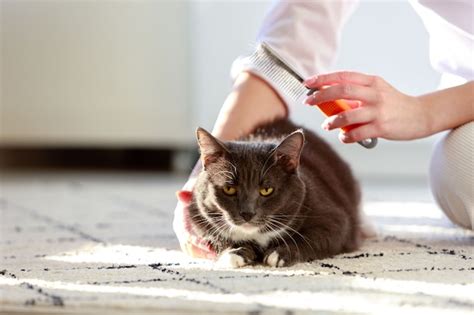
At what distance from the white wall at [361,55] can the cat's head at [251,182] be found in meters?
1.51

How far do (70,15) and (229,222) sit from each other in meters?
2.04

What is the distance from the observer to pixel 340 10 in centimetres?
167

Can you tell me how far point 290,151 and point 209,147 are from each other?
0.13m

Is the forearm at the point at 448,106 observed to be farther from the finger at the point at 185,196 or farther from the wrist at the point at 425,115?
the finger at the point at 185,196

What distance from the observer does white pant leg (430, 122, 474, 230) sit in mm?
1423

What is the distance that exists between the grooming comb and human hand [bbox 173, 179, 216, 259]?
250 mm

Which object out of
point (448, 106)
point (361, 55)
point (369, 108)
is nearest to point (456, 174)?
point (448, 106)

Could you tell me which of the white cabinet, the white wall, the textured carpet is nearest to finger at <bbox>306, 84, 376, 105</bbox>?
the textured carpet

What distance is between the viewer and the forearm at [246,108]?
1.55 meters

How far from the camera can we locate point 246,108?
5.12 ft

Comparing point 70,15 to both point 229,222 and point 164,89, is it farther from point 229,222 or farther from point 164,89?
point 229,222

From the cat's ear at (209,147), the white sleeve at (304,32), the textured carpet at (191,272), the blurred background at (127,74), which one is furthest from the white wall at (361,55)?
the cat's ear at (209,147)

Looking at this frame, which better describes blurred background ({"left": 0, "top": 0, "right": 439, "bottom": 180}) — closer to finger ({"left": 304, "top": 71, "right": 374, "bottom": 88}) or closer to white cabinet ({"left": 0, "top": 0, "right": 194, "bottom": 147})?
white cabinet ({"left": 0, "top": 0, "right": 194, "bottom": 147})

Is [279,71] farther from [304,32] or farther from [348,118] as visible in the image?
[304,32]
